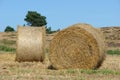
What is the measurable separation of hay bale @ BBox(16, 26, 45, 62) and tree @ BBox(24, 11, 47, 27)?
152 ft

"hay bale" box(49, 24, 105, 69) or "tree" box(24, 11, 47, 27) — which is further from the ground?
"tree" box(24, 11, 47, 27)

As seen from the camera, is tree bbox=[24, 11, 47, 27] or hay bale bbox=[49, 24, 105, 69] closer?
hay bale bbox=[49, 24, 105, 69]

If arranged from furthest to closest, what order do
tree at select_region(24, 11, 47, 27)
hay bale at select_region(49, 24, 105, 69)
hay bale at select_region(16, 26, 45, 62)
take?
1. tree at select_region(24, 11, 47, 27)
2. hay bale at select_region(16, 26, 45, 62)
3. hay bale at select_region(49, 24, 105, 69)

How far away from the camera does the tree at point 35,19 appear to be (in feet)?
214

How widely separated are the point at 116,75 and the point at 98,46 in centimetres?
190

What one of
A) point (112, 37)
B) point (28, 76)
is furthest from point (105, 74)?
point (112, 37)

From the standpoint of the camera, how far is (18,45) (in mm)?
18016

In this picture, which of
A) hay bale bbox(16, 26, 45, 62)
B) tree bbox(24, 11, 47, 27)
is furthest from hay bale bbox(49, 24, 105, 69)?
tree bbox(24, 11, 47, 27)

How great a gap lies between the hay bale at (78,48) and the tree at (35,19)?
162 ft

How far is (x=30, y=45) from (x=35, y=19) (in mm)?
48223

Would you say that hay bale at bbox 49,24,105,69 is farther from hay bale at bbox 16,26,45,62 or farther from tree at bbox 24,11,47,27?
tree at bbox 24,11,47,27

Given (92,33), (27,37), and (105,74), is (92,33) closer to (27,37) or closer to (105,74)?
(105,74)

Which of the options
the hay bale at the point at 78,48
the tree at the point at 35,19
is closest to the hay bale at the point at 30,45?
the hay bale at the point at 78,48

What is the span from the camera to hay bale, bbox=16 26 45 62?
17.9 meters
